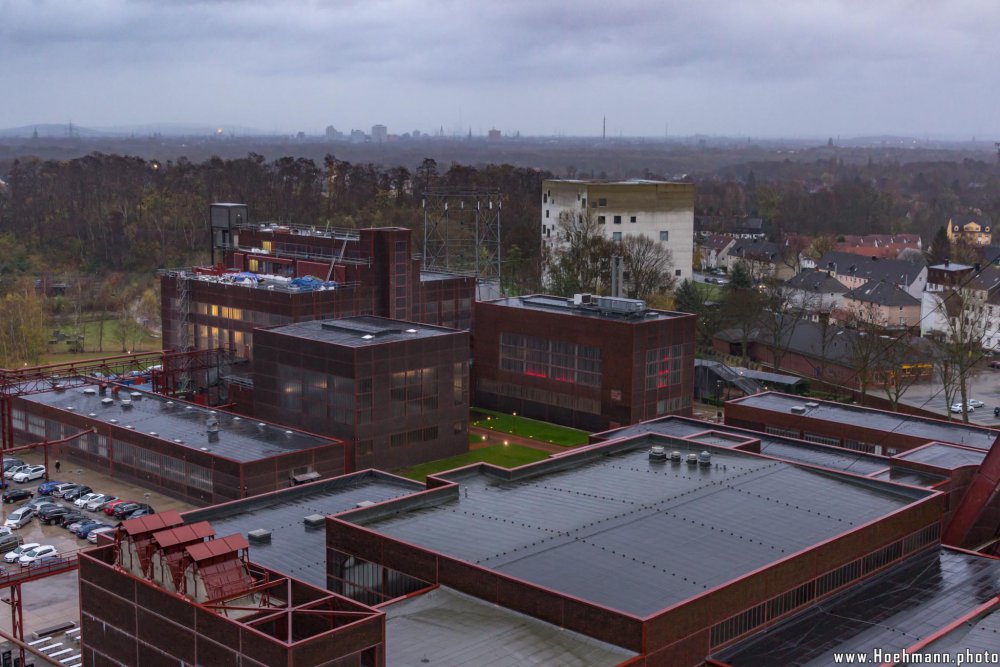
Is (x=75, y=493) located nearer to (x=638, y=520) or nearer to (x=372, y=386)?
(x=372, y=386)

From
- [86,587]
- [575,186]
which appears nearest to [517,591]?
[86,587]

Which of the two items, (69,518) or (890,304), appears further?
(890,304)

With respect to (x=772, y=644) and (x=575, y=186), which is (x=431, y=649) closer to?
(x=772, y=644)

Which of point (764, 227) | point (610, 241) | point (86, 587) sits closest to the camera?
point (86, 587)

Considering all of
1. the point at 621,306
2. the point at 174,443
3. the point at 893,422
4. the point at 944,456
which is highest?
the point at 621,306

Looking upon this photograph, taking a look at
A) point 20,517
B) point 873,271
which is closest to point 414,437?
point 20,517

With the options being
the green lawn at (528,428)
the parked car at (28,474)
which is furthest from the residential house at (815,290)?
the parked car at (28,474)

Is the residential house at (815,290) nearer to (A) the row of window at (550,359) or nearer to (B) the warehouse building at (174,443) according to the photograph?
(A) the row of window at (550,359)
